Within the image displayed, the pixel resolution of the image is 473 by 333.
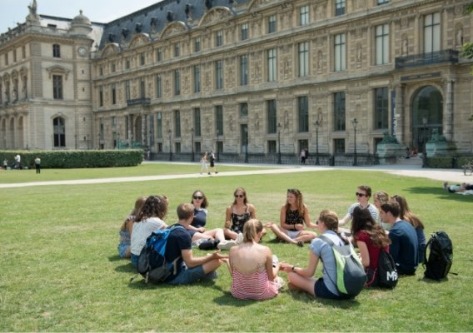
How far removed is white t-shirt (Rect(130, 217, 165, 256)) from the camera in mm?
8922

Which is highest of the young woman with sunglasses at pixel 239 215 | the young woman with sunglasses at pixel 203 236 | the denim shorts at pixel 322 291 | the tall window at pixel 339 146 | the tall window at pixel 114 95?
the tall window at pixel 114 95

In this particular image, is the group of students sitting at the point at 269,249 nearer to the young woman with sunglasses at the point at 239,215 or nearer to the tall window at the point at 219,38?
the young woman with sunglasses at the point at 239,215

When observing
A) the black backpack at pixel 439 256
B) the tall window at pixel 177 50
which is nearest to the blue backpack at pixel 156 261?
the black backpack at pixel 439 256

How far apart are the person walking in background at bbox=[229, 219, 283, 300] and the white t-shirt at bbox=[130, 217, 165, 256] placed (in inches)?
74.1

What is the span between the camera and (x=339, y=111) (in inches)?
1945

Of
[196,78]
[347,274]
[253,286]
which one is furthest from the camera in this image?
[196,78]

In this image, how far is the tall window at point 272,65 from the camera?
182ft

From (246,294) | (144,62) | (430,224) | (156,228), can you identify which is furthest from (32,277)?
(144,62)

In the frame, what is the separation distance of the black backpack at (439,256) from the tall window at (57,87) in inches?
3231

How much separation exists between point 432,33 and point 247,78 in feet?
72.3

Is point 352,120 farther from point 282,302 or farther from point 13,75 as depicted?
point 13,75

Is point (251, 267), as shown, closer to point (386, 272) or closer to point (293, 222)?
point (386, 272)

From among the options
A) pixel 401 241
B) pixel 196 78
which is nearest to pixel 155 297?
pixel 401 241

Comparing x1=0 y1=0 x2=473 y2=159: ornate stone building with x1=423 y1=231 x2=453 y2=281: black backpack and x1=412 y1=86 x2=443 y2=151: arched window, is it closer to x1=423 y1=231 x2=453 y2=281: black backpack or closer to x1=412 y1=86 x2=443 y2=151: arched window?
x1=412 y1=86 x2=443 y2=151: arched window
